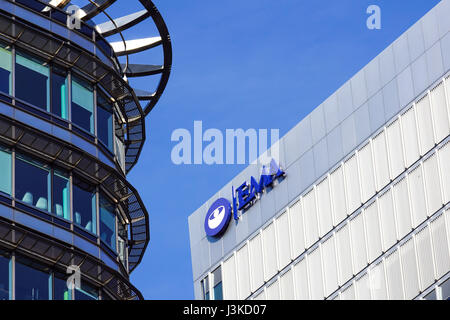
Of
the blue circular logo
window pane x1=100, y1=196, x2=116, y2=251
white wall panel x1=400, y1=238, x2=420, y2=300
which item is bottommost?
window pane x1=100, y1=196, x2=116, y2=251

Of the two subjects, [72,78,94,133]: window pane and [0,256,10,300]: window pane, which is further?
[72,78,94,133]: window pane

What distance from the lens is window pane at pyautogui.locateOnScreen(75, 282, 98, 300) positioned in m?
39.2

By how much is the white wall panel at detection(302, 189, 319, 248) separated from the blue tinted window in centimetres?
3329

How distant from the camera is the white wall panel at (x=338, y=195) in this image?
68438mm

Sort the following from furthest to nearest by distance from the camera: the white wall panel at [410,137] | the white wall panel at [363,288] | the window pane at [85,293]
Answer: the white wall panel at [363,288]
the white wall panel at [410,137]
the window pane at [85,293]

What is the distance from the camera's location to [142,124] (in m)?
49.1

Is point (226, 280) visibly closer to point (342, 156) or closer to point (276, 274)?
point (276, 274)

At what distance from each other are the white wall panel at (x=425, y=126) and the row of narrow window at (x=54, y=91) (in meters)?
22.6

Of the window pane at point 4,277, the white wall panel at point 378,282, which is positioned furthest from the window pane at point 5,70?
the white wall panel at point 378,282

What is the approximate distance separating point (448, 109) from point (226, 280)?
69.6 ft

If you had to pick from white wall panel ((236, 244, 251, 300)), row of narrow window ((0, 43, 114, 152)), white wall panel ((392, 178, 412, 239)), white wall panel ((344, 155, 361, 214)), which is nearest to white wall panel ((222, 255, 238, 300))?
white wall panel ((236, 244, 251, 300))

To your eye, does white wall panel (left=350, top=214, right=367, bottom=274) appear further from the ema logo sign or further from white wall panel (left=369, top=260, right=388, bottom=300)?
the ema logo sign

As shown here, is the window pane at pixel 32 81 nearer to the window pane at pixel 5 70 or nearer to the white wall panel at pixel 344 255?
the window pane at pixel 5 70
